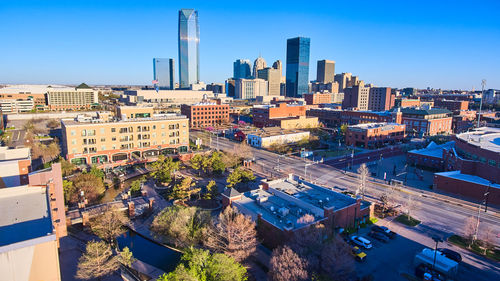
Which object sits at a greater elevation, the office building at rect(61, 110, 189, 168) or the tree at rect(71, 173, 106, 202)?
the office building at rect(61, 110, 189, 168)

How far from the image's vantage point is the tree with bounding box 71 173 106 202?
40.9 m

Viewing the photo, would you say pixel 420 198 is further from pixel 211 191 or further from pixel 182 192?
pixel 182 192

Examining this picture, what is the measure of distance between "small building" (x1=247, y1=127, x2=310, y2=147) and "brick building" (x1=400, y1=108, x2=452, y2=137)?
43620 mm

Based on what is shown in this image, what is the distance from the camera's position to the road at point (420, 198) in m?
35.4

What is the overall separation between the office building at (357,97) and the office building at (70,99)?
142 meters

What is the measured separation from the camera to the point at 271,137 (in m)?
81.5

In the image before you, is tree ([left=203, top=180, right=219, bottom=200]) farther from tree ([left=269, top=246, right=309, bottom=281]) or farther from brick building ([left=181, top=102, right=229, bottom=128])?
brick building ([left=181, top=102, right=229, bottom=128])

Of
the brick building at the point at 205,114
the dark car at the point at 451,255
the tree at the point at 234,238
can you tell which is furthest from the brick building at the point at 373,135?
the tree at the point at 234,238

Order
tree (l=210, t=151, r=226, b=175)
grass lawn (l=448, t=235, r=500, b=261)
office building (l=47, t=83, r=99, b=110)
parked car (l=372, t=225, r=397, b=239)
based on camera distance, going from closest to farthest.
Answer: grass lawn (l=448, t=235, r=500, b=261), parked car (l=372, t=225, r=397, b=239), tree (l=210, t=151, r=226, b=175), office building (l=47, t=83, r=99, b=110)

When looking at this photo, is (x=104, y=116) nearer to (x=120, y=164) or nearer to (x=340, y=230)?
(x=120, y=164)

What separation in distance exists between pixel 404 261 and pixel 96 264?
28458mm

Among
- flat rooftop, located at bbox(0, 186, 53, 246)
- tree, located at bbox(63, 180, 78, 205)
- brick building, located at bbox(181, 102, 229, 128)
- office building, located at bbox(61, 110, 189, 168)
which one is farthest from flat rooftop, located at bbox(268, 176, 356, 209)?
brick building, located at bbox(181, 102, 229, 128)

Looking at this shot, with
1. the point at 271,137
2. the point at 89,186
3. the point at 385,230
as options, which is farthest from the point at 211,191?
the point at 271,137

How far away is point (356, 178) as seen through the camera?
2128 inches
